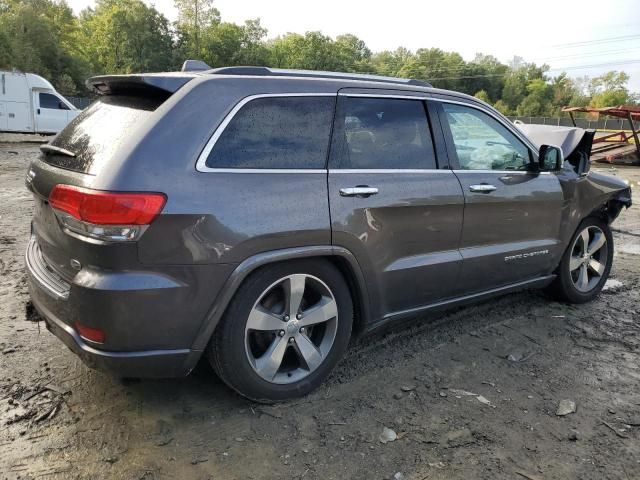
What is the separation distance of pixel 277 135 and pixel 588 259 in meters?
3.35

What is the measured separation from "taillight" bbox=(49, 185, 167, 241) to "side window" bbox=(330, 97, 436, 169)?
1.07 metres

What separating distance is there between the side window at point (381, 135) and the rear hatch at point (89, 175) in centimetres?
95

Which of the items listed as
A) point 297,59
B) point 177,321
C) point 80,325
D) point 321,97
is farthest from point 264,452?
point 297,59

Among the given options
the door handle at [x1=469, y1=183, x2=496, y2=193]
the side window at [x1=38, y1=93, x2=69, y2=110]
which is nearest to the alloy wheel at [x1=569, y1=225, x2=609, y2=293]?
the door handle at [x1=469, y1=183, x2=496, y2=193]

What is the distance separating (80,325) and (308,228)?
1.20 meters

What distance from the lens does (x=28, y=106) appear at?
20.7 metres

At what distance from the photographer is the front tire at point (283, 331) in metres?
2.71

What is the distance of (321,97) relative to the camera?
3.03 meters

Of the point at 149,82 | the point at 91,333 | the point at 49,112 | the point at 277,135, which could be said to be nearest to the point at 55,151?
the point at 149,82

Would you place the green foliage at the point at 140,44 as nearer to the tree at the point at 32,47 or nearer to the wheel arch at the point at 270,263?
the tree at the point at 32,47

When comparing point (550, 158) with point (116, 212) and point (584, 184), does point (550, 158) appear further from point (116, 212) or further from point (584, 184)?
point (116, 212)

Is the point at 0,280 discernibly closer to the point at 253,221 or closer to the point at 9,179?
the point at 253,221

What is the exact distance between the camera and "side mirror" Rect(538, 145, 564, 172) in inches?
160

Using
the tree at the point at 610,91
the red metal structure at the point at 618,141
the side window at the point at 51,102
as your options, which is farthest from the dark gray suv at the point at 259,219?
the tree at the point at 610,91
